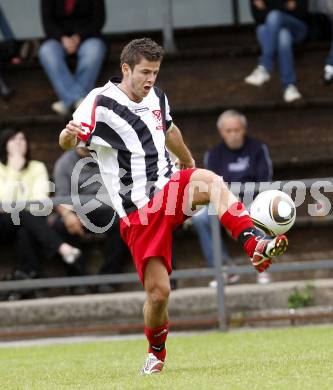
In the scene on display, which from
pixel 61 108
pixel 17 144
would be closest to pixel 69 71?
pixel 61 108

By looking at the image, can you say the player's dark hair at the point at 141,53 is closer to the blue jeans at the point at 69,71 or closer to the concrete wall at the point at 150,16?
the blue jeans at the point at 69,71

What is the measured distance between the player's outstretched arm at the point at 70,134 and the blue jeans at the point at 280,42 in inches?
256

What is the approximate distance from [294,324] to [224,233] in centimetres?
134

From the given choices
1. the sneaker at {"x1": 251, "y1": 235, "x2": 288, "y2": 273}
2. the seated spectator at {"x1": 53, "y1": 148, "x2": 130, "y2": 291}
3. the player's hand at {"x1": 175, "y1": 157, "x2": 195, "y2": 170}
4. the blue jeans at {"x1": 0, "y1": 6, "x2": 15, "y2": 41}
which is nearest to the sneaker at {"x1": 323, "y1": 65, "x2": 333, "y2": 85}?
the seated spectator at {"x1": 53, "y1": 148, "x2": 130, "y2": 291}

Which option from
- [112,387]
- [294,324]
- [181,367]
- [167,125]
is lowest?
[294,324]

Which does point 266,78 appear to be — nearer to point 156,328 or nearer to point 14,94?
point 14,94

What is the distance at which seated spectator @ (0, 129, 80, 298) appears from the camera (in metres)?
11.6

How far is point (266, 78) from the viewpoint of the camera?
13594 millimetres

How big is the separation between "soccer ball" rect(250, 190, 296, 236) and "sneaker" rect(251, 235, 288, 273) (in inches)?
14.9

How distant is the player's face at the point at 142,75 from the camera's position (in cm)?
720

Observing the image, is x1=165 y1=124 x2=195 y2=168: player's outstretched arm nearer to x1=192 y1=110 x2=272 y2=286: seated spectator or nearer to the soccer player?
the soccer player

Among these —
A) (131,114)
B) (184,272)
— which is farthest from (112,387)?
(184,272)

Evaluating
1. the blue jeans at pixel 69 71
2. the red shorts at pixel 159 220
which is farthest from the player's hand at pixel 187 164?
the blue jeans at pixel 69 71

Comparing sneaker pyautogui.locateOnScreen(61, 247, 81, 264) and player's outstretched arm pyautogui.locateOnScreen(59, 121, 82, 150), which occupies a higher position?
player's outstretched arm pyautogui.locateOnScreen(59, 121, 82, 150)
